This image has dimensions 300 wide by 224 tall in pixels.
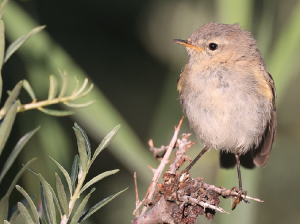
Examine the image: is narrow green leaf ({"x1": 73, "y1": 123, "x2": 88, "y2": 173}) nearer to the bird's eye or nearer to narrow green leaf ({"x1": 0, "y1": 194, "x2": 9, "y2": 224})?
narrow green leaf ({"x1": 0, "y1": 194, "x2": 9, "y2": 224})

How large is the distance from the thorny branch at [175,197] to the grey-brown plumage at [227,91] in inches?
35.1

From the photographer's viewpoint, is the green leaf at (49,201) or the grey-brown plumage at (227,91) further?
the grey-brown plumage at (227,91)

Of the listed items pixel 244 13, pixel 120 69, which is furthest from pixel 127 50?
pixel 244 13

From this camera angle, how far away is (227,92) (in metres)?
1.91

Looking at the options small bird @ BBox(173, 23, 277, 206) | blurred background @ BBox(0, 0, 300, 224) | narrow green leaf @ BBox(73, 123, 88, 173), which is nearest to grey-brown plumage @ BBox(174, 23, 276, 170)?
small bird @ BBox(173, 23, 277, 206)

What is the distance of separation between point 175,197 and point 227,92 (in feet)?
3.69

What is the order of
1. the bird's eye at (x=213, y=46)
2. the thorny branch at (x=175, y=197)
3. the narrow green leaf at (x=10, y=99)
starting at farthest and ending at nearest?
the bird's eye at (x=213, y=46)
the thorny branch at (x=175, y=197)
the narrow green leaf at (x=10, y=99)

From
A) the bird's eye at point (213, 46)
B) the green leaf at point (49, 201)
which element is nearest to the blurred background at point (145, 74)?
the bird's eye at point (213, 46)

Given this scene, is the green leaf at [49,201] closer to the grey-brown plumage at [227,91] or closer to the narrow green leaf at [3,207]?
the narrow green leaf at [3,207]

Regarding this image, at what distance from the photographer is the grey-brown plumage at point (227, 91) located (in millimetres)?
1936

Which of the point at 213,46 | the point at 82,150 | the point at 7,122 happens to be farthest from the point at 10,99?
the point at 213,46

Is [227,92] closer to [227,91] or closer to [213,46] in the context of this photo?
[227,91]

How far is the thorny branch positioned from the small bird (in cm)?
83

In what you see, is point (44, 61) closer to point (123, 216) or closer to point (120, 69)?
point (123, 216)
